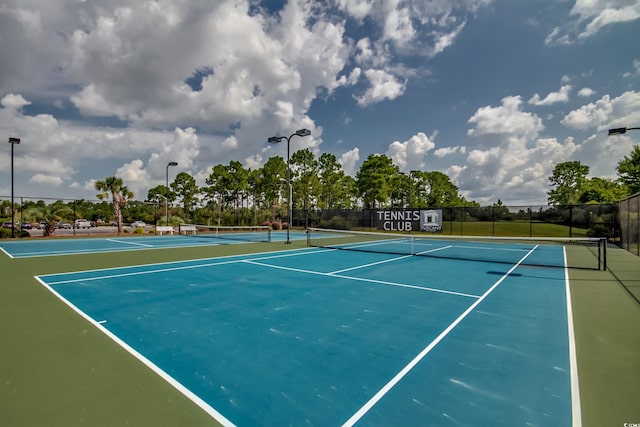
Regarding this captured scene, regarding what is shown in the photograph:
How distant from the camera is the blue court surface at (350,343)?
3.08 metres

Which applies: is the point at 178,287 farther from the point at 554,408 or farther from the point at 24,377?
the point at 554,408

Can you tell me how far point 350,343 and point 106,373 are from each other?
323cm

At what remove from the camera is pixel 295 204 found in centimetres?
5381

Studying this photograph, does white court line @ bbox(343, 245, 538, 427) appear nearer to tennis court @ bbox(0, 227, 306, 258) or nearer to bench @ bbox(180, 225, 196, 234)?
tennis court @ bbox(0, 227, 306, 258)

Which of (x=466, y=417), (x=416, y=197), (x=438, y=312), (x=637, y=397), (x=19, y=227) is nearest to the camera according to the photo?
(x=466, y=417)

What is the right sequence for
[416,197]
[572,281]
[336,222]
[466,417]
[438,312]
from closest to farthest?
[466,417] → [438,312] → [572,281] → [336,222] → [416,197]

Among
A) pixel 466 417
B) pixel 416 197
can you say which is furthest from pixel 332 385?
pixel 416 197

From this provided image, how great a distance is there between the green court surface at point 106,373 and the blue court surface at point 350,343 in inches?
7.7

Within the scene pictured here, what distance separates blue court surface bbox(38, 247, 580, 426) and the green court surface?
20 cm

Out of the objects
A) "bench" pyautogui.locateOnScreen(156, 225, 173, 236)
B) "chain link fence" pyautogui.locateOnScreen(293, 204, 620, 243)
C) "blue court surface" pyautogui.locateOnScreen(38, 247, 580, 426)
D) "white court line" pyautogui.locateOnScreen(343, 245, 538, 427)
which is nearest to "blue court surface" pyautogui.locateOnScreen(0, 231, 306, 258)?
"bench" pyautogui.locateOnScreen(156, 225, 173, 236)

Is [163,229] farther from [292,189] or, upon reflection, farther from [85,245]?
[292,189]

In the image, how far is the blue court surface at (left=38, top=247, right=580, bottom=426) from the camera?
308cm

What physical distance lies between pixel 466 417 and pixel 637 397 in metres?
2.05

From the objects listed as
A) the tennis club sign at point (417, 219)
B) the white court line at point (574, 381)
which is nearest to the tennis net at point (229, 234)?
the tennis club sign at point (417, 219)
